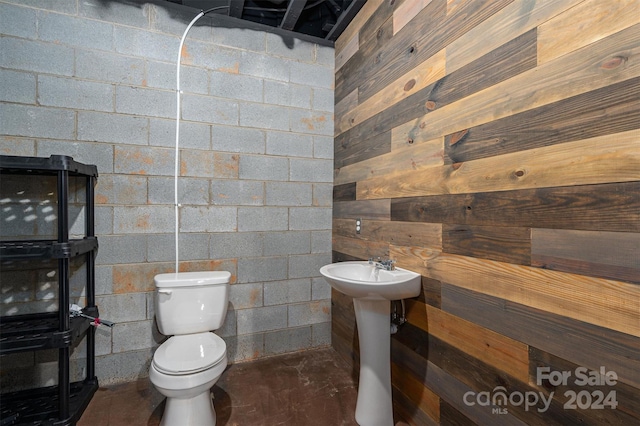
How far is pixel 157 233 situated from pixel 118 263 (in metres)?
0.31

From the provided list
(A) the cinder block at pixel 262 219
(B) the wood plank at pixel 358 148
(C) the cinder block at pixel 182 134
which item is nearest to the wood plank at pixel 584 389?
(B) the wood plank at pixel 358 148

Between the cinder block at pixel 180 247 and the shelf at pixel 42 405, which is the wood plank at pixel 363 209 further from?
the shelf at pixel 42 405

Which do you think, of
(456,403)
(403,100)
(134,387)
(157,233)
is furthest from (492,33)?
(134,387)

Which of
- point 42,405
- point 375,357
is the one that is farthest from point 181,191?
point 375,357

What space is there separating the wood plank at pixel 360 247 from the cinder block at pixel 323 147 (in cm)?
69

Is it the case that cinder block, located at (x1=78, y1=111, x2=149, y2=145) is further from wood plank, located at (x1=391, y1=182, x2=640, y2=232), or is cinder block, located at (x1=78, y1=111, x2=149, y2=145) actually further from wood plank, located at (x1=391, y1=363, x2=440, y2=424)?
wood plank, located at (x1=391, y1=363, x2=440, y2=424)

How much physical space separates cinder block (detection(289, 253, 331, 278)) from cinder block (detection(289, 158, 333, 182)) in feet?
2.09

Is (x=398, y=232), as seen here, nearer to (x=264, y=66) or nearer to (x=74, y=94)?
(x=264, y=66)

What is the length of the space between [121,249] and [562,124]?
2.43m

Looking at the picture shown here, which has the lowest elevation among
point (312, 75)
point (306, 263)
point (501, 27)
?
point (306, 263)

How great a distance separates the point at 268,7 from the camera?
2.28 m

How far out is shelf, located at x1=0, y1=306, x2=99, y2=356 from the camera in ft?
4.85

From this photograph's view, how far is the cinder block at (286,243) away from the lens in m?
2.34

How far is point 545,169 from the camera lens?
3.27 feet
